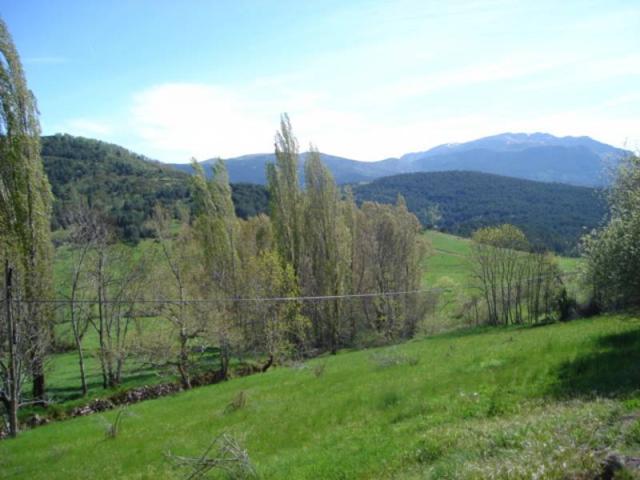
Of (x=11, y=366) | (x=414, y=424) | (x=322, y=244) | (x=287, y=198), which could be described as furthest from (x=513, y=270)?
(x=11, y=366)

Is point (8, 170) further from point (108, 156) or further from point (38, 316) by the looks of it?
point (108, 156)

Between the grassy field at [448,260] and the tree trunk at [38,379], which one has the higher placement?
the tree trunk at [38,379]

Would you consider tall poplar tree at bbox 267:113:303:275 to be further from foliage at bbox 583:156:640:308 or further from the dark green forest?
the dark green forest

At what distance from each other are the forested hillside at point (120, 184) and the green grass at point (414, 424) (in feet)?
271

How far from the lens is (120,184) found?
148875 millimetres

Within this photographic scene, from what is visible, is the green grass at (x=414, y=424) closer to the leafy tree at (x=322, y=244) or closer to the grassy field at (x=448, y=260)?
the leafy tree at (x=322, y=244)

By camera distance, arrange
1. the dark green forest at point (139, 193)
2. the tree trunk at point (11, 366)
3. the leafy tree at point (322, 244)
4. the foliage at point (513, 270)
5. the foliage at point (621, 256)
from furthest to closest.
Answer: the dark green forest at point (139, 193) → the foliage at point (513, 270) → the leafy tree at point (322, 244) → the tree trunk at point (11, 366) → the foliage at point (621, 256)

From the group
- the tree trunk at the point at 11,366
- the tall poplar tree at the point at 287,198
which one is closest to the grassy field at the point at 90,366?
the tree trunk at the point at 11,366

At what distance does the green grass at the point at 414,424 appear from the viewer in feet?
21.9

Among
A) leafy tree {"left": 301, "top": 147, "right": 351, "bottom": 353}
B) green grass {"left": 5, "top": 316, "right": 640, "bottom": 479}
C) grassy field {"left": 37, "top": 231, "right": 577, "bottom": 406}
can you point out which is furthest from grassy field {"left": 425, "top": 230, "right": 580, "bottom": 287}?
green grass {"left": 5, "top": 316, "right": 640, "bottom": 479}

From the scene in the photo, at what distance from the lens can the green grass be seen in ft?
21.9

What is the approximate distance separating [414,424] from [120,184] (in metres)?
155

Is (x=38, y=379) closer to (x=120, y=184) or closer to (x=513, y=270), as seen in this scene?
(x=513, y=270)

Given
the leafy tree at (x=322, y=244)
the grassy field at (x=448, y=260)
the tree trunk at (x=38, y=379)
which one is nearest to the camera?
the tree trunk at (x=38, y=379)
